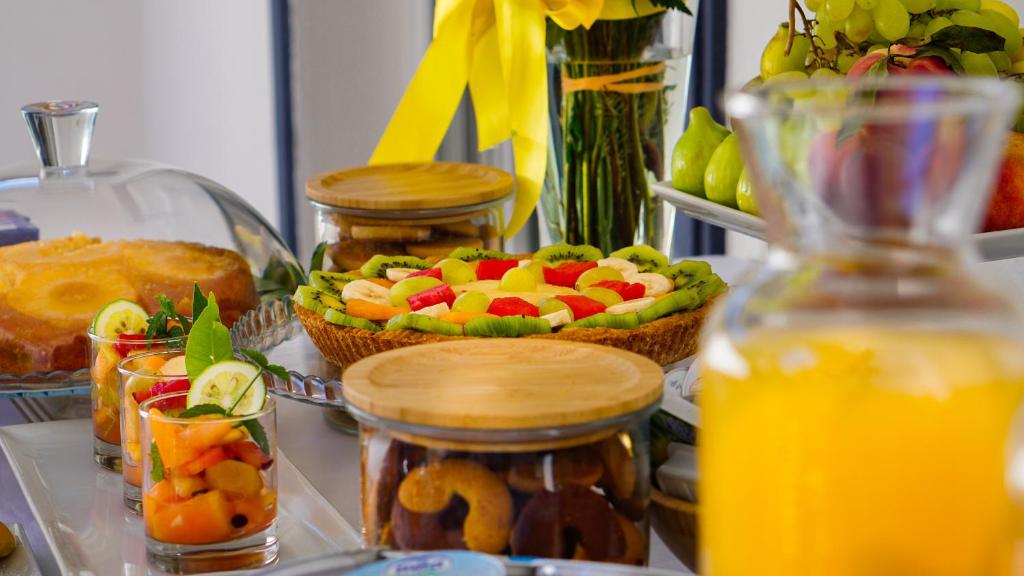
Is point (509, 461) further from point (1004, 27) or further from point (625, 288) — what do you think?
point (1004, 27)

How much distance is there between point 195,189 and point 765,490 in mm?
922

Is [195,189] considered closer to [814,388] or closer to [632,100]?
[632,100]

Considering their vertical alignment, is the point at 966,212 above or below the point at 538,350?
above

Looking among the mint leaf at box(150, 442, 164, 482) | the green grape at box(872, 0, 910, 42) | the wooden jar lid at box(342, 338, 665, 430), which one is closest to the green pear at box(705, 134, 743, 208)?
the green grape at box(872, 0, 910, 42)

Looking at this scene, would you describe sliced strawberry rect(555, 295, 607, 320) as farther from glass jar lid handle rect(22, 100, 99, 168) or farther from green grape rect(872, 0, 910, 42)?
glass jar lid handle rect(22, 100, 99, 168)

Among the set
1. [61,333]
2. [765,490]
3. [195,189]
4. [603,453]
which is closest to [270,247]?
[195,189]

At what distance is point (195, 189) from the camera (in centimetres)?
120

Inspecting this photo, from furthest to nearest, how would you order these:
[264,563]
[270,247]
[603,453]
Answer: [270,247], [264,563], [603,453]

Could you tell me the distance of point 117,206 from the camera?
3.70 ft

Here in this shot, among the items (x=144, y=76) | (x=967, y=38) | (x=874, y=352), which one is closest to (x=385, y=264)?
(x=967, y=38)

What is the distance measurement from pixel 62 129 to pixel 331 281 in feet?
0.94

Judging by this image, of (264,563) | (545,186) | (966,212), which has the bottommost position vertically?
(264,563)

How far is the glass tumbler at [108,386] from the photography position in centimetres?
82

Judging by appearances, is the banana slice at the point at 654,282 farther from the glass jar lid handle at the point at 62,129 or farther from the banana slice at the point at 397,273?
the glass jar lid handle at the point at 62,129
